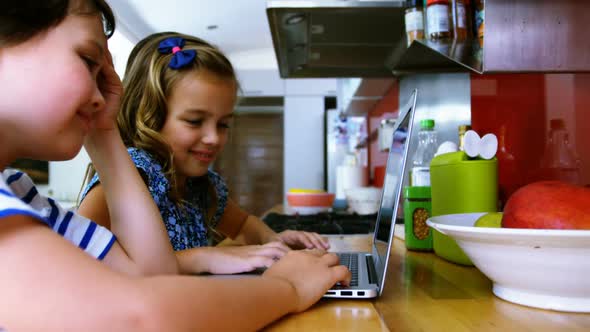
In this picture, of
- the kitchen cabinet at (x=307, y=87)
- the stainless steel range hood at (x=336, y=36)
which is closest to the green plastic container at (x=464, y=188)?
the stainless steel range hood at (x=336, y=36)

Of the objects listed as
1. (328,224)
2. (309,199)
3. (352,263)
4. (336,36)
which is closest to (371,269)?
(352,263)

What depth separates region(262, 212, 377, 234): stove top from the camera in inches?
62.8

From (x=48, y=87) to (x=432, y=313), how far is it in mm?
530

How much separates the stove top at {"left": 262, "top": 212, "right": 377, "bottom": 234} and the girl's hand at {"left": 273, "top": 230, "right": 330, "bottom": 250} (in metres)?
0.39

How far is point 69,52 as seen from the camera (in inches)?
20.5

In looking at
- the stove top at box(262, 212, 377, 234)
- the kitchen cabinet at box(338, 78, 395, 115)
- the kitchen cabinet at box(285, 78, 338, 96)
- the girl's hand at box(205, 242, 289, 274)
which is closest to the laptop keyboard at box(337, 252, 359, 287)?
the girl's hand at box(205, 242, 289, 274)

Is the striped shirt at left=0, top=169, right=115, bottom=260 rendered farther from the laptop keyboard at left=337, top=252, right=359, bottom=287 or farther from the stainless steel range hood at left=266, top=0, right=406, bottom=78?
the stainless steel range hood at left=266, top=0, right=406, bottom=78

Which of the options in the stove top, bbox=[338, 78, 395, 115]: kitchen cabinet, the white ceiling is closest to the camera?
the stove top

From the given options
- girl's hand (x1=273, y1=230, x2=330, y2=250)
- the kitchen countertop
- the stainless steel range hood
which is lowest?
girl's hand (x1=273, y1=230, x2=330, y2=250)

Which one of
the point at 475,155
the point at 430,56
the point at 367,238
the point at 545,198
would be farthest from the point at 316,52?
the point at 545,198

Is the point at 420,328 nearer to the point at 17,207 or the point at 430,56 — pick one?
the point at 17,207

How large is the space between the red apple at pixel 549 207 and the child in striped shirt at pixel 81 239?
0.83 feet

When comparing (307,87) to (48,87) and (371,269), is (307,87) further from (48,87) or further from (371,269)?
(48,87)

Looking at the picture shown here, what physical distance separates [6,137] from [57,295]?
0.25 m
